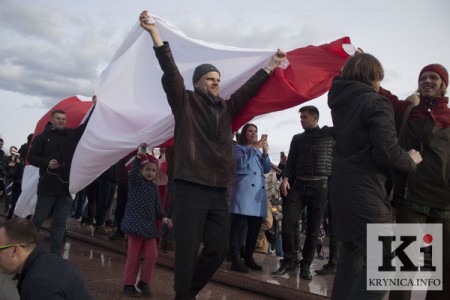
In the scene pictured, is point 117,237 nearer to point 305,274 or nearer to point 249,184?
point 249,184

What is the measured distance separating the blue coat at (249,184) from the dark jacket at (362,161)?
2.66 metres

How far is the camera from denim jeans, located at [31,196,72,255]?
571cm

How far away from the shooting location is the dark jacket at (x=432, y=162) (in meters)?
3.35

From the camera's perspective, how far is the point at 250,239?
5906mm

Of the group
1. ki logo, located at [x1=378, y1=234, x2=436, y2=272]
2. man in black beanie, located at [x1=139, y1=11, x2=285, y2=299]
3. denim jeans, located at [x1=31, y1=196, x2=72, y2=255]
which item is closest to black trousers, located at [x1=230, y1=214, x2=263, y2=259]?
man in black beanie, located at [x1=139, y1=11, x2=285, y2=299]

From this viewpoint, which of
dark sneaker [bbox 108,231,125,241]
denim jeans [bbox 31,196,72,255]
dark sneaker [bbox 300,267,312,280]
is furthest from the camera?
dark sneaker [bbox 108,231,125,241]

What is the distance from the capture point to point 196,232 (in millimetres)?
3654

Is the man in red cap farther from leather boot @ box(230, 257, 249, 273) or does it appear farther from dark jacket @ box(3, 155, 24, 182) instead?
dark jacket @ box(3, 155, 24, 182)

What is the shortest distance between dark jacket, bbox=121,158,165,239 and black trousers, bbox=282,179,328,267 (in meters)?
1.51

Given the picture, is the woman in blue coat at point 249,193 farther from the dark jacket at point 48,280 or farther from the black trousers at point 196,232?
the dark jacket at point 48,280

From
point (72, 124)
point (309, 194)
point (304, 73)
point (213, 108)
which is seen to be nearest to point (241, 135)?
point (309, 194)

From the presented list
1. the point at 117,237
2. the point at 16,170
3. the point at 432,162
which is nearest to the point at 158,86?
the point at 432,162

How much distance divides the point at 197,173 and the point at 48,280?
1626 mm

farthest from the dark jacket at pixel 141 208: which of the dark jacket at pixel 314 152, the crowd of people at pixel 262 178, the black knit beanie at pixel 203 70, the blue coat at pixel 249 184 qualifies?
the dark jacket at pixel 314 152
